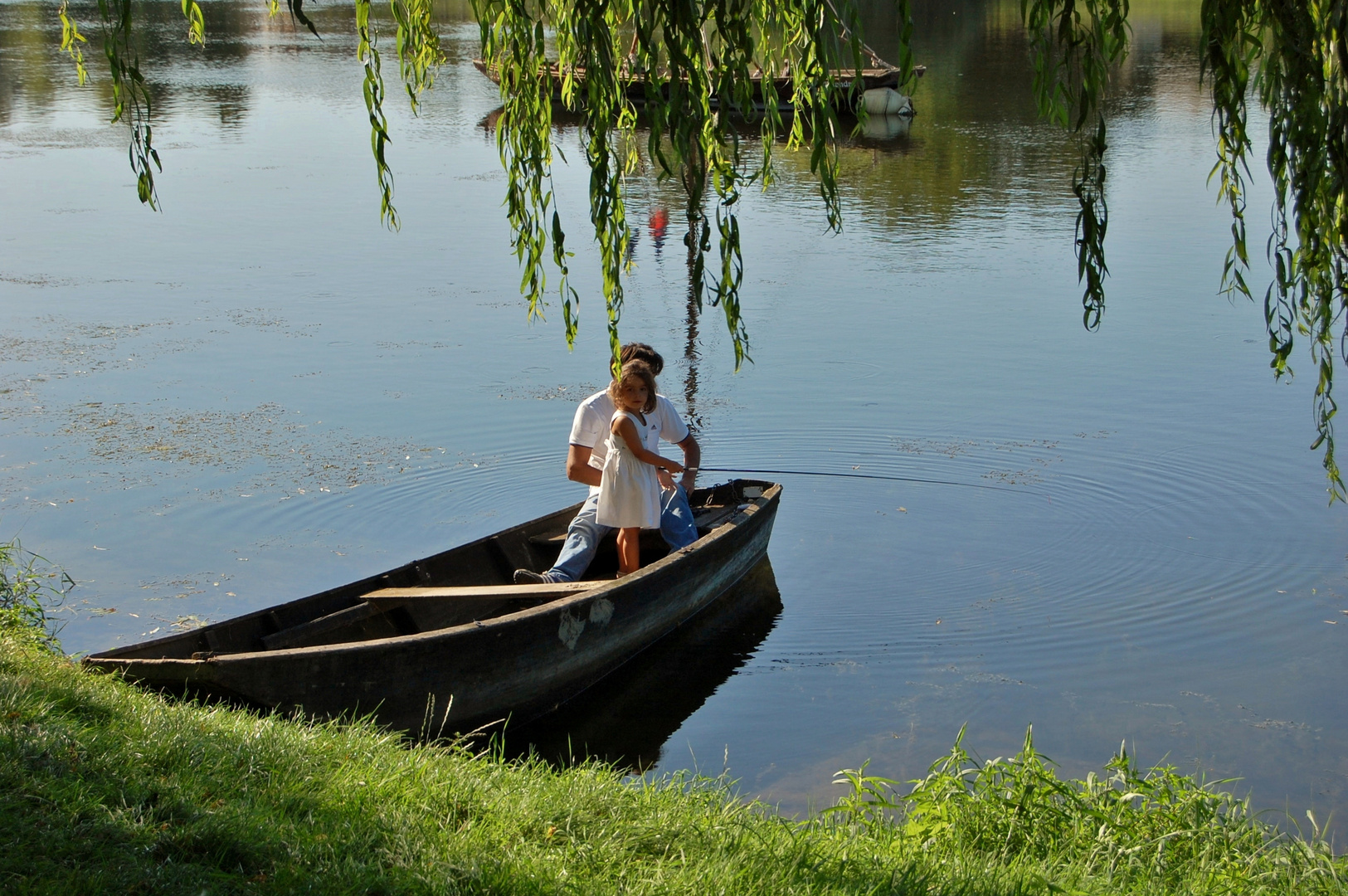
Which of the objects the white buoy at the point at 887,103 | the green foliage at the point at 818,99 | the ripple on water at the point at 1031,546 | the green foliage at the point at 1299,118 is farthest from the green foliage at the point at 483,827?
the white buoy at the point at 887,103

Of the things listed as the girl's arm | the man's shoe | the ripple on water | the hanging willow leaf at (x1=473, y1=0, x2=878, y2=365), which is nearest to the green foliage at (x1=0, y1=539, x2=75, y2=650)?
the man's shoe

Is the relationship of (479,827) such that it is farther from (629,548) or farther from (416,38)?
(629,548)

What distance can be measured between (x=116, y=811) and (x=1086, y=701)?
17.0 feet

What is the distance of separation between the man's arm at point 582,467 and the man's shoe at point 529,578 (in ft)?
2.27

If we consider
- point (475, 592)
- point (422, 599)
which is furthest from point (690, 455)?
point (422, 599)

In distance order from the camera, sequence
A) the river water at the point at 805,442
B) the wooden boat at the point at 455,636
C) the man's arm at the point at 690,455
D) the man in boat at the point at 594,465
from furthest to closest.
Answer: the man's arm at the point at 690,455, the man in boat at the point at 594,465, the river water at the point at 805,442, the wooden boat at the point at 455,636

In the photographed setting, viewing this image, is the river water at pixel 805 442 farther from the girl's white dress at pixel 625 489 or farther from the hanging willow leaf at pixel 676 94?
the hanging willow leaf at pixel 676 94

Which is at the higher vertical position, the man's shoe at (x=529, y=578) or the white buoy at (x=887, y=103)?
the white buoy at (x=887, y=103)

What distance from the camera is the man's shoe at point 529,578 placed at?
738 centimetres

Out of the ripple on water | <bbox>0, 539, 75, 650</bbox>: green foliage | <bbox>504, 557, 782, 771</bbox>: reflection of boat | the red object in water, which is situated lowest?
<bbox>504, 557, 782, 771</bbox>: reflection of boat

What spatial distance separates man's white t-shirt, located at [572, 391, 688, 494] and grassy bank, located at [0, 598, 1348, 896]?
109 inches

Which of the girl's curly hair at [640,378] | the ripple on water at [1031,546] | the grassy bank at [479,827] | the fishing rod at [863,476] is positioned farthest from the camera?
the fishing rod at [863,476]

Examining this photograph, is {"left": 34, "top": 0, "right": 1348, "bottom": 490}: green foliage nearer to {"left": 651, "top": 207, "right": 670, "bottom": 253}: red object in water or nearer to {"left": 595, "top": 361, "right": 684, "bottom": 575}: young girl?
{"left": 595, "top": 361, "right": 684, "bottom": 575}: young girl

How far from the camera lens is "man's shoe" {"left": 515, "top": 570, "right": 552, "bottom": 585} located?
7379mm
